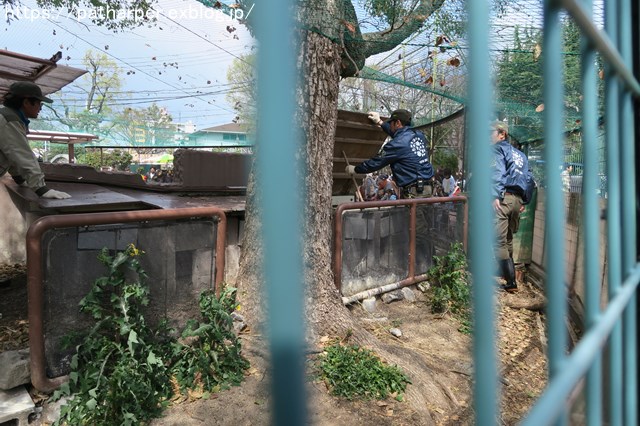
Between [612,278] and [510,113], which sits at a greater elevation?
[510,113]

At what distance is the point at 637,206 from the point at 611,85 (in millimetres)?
570

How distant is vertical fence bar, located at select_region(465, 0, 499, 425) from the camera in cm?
56

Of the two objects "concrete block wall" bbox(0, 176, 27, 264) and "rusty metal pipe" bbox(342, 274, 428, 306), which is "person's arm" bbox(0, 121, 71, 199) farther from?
"rusty metal pipe" bbox(342, 274, 428, 306)

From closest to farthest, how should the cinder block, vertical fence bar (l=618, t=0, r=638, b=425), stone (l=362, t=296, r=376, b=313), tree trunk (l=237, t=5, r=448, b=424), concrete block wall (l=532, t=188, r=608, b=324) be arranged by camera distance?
vertical fence bar (l=618, t=0, r=638, b=425), concrete block wall (l=532, t=188, r=608, b=324), the cinder block, tree trunk (l=237, t=5, r=448, b=424), stone (l=362, t=296, r=376, b=313)

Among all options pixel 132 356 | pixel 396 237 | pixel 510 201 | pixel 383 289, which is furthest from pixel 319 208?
pixel 510 201

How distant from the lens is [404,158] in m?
5.78

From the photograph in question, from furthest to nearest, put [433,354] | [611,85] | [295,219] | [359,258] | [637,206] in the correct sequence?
[359,258]
[433,354]
[637,206]
[611,85]
[295,219]

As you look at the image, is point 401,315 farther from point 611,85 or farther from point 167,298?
point 611,85

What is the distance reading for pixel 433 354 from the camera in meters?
3.90

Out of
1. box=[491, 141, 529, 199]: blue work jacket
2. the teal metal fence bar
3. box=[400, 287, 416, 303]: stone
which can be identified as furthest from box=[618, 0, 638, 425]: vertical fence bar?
box=[491, 141, 529, 199]: blue work jacket

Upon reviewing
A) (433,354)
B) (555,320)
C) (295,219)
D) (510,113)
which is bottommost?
(433,354)

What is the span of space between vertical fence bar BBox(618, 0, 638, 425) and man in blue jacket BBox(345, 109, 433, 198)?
430 cm

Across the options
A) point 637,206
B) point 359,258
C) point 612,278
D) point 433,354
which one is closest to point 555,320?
point 612,278

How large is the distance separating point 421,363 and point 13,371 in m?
2.62
